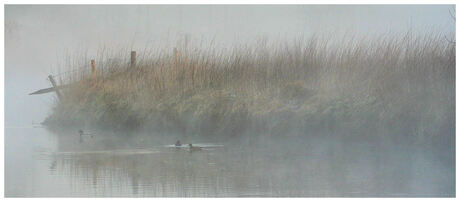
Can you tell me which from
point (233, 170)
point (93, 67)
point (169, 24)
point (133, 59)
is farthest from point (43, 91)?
point (233, 170)

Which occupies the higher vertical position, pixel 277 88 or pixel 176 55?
pixel 176 55

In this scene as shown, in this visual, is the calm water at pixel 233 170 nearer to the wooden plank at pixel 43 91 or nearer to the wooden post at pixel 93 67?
the wooden plank at pixel 43 91

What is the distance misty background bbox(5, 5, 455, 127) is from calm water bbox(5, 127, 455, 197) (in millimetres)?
911

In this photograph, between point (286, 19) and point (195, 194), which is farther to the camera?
point (286, 19)

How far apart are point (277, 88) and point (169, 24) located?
1343 millimetres

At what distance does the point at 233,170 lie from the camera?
181 inches

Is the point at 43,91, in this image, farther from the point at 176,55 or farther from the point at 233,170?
the point at 233,170

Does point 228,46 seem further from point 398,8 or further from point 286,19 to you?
point 398,8

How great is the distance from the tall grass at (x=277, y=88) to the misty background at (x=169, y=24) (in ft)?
0.81

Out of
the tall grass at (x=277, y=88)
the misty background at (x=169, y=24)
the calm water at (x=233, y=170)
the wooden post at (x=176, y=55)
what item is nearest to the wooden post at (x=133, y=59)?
the tall grass at (x=277, y=88)

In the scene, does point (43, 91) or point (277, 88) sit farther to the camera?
point (43, 91)
